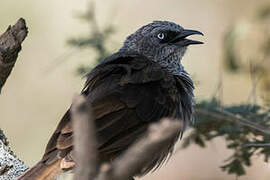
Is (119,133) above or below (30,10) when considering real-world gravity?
below

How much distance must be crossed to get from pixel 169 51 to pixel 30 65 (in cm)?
425

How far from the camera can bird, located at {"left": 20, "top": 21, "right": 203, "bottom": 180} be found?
4.00 metres

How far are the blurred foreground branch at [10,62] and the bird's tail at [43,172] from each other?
207 millimetres

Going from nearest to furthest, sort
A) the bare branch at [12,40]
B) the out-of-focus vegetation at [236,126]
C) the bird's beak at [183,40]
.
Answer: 1. the bare branch at [12,40]
2. the out-of-focus vegetation at [236,126]
3. the bird's beak at [183,40]

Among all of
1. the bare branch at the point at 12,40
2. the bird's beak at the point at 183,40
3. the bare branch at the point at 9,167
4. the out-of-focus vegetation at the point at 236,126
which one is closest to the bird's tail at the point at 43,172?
the bare branch at the point at 9,167

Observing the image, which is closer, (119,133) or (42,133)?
(119,133)

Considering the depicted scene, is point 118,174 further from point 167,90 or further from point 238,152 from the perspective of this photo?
point 238,152

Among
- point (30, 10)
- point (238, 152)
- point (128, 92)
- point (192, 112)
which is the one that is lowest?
point (238, 152)

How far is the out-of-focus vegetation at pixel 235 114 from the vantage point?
5.08m

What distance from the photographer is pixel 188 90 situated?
497 centimetres

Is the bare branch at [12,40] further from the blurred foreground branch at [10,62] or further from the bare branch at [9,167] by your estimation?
the bare branch at [9,167]

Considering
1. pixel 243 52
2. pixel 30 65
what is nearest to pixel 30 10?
pixel 30 65

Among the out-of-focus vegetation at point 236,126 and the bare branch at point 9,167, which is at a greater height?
the bare branch at point 9,167

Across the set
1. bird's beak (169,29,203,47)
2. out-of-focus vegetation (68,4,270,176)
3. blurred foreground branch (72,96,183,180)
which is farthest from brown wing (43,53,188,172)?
blurred foreground branch (72,96,183,180)
